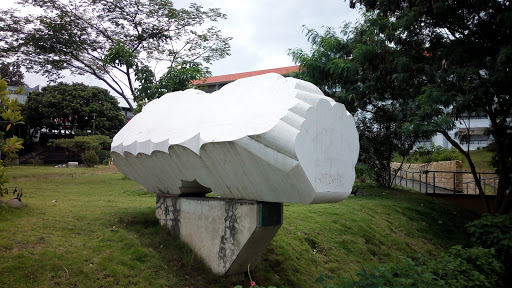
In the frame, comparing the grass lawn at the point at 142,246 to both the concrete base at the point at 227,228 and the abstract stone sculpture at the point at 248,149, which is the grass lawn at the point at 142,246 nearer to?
the concrete base at the point at 227,228

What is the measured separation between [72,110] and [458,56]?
22.6 metres

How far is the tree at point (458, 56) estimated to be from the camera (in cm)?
899

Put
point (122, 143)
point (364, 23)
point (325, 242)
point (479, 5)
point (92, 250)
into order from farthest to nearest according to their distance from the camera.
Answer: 1. point (364, 23)
2. point (479, 5)
3. point (325, 242)
4. point (122, 143)
5. point (92, 250)

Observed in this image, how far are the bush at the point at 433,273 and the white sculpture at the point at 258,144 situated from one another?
90cm

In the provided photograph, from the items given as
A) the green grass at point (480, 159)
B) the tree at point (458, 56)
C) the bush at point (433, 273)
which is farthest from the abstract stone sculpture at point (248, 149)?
the green grass at point (480, 159)

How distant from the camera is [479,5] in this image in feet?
30.1

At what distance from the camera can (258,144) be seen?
3834mm

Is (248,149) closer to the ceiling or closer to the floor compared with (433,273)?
closer to the ceiling

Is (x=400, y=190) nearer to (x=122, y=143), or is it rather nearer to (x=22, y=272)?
(x=122, y=143)

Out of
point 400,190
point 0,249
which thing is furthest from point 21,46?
point 400,190

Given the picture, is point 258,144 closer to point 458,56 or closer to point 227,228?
point 227,228

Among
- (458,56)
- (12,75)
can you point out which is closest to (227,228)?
(458,56)

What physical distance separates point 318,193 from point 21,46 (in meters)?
15.8

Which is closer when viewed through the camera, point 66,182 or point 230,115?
point 230,115
